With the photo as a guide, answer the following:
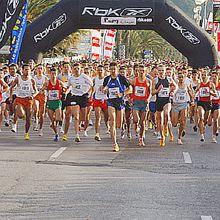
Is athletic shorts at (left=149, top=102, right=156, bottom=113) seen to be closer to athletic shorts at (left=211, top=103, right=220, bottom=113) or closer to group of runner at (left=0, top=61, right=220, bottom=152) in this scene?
group of runner at (left=0, top=61, right=220, bottom=152)

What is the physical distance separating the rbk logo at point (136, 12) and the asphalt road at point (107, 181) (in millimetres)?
9335

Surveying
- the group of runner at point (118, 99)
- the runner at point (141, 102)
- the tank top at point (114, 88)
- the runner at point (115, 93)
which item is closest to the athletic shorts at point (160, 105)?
the group of runner at point (118, 99)

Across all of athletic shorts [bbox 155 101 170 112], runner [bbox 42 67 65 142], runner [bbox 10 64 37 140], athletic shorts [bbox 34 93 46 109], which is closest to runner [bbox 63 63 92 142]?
runner [bbox 42 67 65 142]

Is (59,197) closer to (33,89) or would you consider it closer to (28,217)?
(28,217)

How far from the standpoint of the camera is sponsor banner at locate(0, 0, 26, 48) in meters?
14.5

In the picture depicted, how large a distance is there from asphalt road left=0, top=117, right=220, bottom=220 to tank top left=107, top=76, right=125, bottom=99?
1169 mm

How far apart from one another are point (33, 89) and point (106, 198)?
317 inches

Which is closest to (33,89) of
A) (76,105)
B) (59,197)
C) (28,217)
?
(76,105)

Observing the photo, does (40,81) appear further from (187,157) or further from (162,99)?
(187,157)

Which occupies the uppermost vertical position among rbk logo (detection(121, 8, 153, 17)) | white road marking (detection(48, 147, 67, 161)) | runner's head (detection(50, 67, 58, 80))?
rbk logo (detection(121, 8, 153, 17))

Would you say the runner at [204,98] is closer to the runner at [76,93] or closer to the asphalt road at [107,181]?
the asphalt road at [107,181]

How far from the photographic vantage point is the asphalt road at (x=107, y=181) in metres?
8.34

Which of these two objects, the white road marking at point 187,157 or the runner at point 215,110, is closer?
the white road marking at point 187,157

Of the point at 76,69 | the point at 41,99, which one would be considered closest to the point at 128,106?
the point at 76,69
